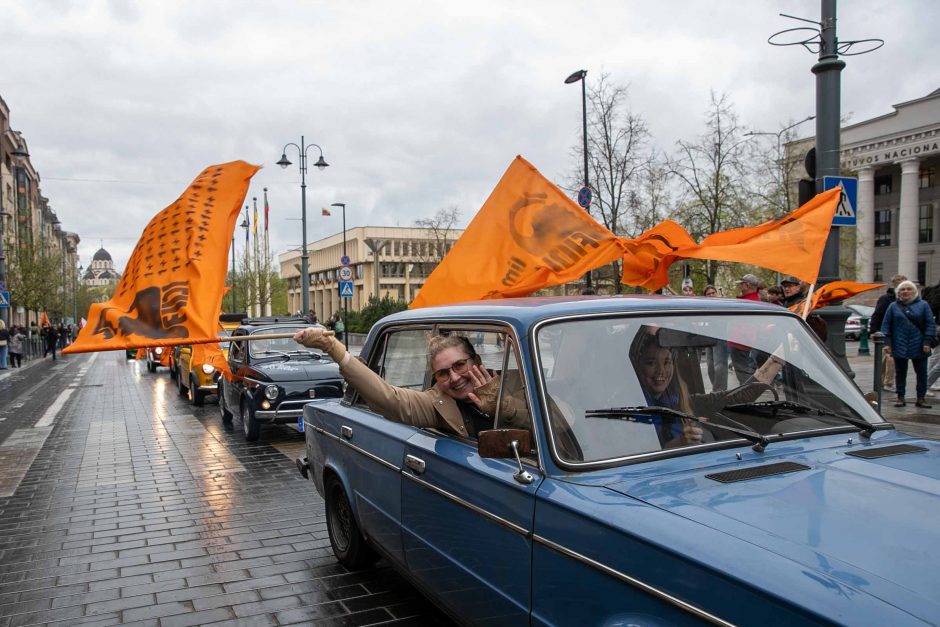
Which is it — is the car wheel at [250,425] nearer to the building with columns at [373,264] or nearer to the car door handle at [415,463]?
the car door handle at [415,463]

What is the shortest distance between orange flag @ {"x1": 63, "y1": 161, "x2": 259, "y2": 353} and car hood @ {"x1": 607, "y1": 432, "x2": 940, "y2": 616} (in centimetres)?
292

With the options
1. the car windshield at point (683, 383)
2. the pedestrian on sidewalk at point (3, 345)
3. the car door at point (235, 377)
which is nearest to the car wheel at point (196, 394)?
the car door at point (235, 377)

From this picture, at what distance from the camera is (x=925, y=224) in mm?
55406

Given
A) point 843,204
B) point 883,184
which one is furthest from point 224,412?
point 883,184

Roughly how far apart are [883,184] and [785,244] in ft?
203

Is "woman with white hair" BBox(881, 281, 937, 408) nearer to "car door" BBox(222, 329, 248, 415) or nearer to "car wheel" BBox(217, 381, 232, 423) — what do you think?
"car door" BBox(222, 329, 248, 415)

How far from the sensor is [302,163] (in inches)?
1272

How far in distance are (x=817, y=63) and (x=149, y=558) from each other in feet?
28.5

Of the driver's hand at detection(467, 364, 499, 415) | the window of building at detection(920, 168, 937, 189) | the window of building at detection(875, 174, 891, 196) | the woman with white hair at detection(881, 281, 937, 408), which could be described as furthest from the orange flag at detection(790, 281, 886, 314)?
the window of building at detection(875, 174, 891, 196)

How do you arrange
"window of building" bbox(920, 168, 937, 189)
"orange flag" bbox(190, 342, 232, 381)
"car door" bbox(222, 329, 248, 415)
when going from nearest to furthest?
"orange flag" bbox(190, 342, 232, 381)
"car door" bbox(222, 329, 248, 415)
"window of building" bbox(920, 168, 937, 189)

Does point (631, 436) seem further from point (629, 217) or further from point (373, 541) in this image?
point (629, 217)

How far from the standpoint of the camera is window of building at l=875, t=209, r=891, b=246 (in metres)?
58.0

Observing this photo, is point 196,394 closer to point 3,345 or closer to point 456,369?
point 456,369

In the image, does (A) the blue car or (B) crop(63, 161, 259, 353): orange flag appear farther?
(B) crop(63, 161, 259, 353): orange flag
